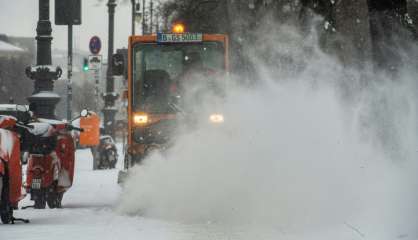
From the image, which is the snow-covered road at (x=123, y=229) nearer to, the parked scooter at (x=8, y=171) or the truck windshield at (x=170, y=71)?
the parked scooter at (x=8, y=171)

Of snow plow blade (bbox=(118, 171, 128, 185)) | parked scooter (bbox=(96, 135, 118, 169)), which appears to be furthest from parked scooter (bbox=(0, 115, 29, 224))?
parked scooter (bbox=(96, 135, 118, 169))

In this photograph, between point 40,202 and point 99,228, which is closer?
point 99,228

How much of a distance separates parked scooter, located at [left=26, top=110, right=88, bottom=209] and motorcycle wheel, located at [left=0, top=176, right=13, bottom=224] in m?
1.60

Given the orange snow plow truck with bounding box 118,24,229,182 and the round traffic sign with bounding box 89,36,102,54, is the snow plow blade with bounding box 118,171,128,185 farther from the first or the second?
the round traffic sign with bounding box 89,36,102,54

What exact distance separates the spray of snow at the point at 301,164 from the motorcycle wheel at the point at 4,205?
1.72m

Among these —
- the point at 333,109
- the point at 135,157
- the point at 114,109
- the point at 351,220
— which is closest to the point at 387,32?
the point at 333,109

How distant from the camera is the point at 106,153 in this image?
75.3ft

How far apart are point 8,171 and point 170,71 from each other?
4.82 metres

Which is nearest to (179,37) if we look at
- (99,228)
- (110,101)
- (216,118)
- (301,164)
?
(216,118)

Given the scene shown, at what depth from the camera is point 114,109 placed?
26.6m

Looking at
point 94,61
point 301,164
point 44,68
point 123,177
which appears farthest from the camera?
point 94,61

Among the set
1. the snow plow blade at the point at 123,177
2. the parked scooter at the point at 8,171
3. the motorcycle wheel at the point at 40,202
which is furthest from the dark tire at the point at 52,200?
the parked scooter at the point at 8,171

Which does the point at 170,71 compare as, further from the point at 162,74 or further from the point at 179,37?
the point at 179,37

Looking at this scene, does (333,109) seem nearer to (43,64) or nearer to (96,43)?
(43,64)
